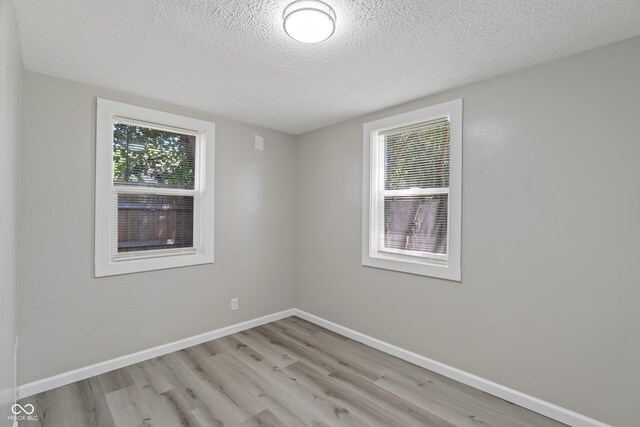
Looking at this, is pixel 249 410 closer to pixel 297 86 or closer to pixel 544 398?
pixel 544 398

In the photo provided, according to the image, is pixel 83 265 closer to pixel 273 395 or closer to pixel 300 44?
pixel 273 395

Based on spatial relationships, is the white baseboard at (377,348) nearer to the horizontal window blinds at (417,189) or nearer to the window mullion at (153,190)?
the horizontal window blinds at (417,189)

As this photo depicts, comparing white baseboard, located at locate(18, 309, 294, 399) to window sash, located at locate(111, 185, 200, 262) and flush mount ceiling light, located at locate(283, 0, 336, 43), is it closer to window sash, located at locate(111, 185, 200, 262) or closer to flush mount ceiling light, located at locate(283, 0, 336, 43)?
window sash, located at locate(111, 185, 200, 262)

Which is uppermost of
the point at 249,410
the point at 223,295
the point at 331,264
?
the point at 331,264

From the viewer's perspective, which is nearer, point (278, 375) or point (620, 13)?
point (620, 13)

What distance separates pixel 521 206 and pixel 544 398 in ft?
4.33

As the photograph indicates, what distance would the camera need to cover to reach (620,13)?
5.20 ft

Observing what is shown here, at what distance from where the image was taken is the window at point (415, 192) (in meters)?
2.56

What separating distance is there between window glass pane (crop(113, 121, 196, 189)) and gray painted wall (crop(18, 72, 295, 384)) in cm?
23

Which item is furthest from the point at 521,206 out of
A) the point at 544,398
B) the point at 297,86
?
the point at 297,86

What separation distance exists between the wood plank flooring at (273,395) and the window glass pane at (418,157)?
1688 millimetres

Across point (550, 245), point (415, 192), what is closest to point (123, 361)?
point (415, 192)

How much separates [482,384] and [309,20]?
2.77 m

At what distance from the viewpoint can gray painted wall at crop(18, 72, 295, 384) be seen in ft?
7.46
